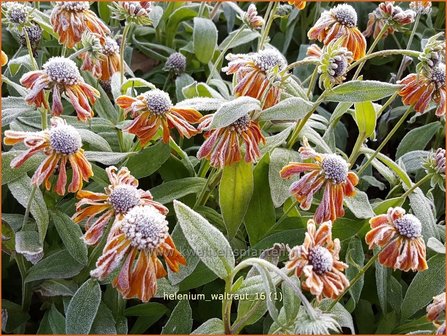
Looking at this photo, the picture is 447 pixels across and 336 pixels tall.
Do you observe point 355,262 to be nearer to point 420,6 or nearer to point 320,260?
point 320,260

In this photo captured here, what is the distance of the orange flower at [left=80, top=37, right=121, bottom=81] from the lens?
1036mm

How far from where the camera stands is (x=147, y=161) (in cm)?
100

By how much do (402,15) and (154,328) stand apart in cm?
66

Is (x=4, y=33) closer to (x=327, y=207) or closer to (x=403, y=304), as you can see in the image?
(x=327, y=207)

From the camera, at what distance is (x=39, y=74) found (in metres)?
0.91

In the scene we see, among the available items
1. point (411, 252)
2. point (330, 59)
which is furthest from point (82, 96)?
point (411, 252)

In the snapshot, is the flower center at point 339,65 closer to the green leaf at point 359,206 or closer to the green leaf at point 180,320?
the green leaf at point 359,206

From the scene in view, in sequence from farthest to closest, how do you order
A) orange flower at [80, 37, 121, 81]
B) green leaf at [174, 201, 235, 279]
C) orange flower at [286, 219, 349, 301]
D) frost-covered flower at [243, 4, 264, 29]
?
frost-covered flower at [243, 4, 264, 29]
orange flower at [80, 37, 121, 81]
green leaf at [174, 201, 235, 279]
orange flower at [286, 219, 349, 301]

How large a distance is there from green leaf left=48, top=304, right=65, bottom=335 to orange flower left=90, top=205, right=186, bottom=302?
0.19 m

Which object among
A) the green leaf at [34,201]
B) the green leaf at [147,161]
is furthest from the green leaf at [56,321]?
the green leaf at [147,161]

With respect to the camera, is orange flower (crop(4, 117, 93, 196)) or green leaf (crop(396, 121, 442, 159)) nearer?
orange flower (crop(4, 117, 93, 196))

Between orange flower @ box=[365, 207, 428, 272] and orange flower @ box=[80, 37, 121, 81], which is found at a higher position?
orange flower @ box=[80, 37, 121, 81]

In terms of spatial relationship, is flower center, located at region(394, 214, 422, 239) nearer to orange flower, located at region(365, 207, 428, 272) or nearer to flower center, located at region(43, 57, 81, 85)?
orange flower, located at region(365, 207, 428, 272)

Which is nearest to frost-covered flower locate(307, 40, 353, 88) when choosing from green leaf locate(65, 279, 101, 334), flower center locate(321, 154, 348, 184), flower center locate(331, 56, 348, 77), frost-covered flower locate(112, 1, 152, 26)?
flower center locate(331, 56, 348, 77)
